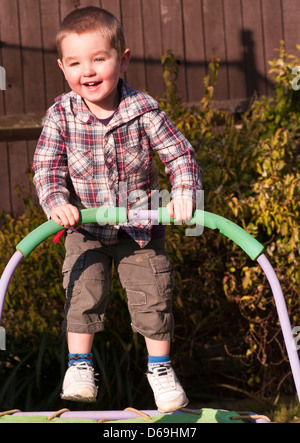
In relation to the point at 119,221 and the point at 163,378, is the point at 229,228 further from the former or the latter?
the point at 163,378

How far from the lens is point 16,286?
3.69m

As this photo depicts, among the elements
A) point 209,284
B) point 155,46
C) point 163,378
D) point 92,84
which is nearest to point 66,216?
point 92,84

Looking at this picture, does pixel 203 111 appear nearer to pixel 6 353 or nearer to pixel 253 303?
pixel 253 303

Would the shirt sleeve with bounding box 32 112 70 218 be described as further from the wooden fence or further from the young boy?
the wooden fence

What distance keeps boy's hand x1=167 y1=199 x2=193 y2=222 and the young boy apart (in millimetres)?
36

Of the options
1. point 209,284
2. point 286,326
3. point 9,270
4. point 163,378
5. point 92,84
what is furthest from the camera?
point 209,284

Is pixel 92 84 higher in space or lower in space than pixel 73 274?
higher

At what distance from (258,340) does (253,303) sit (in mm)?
409

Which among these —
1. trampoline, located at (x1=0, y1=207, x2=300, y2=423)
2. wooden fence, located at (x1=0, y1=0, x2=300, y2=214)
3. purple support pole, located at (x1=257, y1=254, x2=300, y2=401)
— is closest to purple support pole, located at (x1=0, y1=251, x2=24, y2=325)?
trampoline, located at (x1=0, y1=207, x2=300, y2=423)

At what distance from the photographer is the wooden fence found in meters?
4.60

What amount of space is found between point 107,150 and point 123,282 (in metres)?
0.50

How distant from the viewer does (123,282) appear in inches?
103

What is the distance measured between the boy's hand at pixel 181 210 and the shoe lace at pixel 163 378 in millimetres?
591
